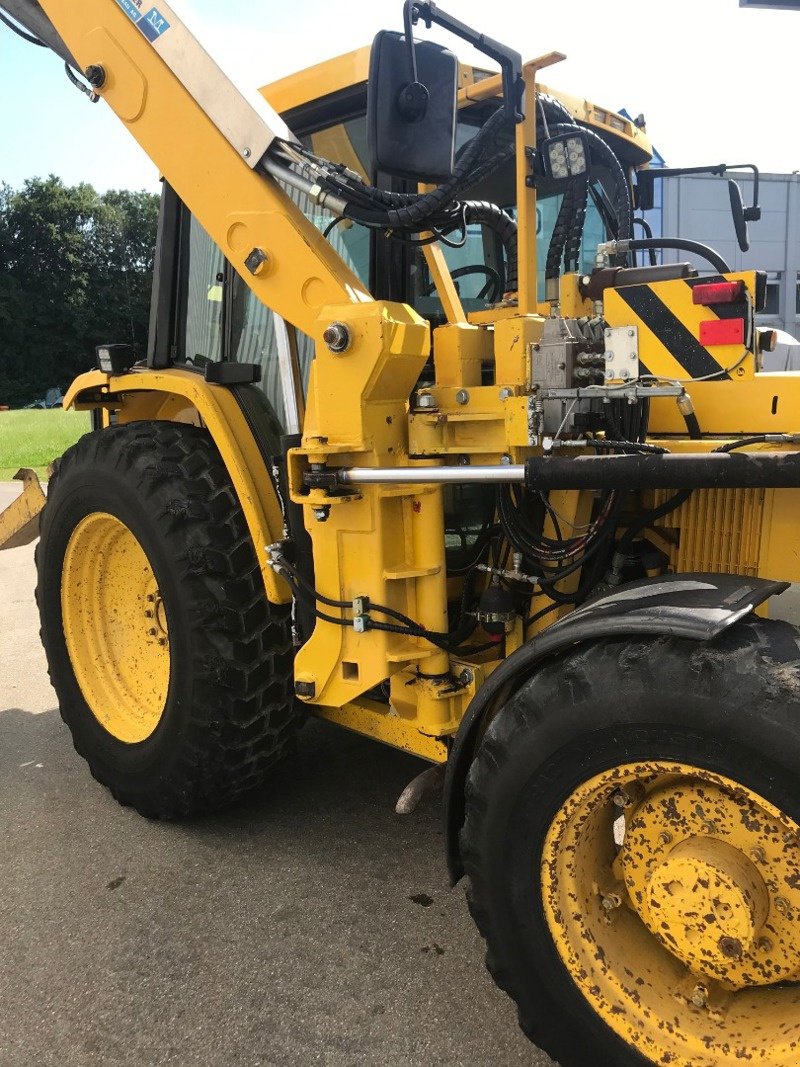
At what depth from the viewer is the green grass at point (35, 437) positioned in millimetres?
15789

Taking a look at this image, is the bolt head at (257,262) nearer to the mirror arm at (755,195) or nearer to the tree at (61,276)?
the mirror arm at (755,195)

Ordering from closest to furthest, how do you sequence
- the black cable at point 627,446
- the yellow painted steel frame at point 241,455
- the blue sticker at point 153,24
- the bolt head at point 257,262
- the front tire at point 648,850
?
the front tire at point 648,850, the black cable at point 627,446, the bolt head at point 257,262, the blue sticker at point 153,24, the yellow painted steel frame at point 241,455

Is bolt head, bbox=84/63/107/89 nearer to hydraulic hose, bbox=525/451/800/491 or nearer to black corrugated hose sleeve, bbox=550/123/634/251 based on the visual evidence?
black corrugated hose sleeve, bbox=550/123/634/251

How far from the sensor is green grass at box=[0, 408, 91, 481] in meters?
15.8

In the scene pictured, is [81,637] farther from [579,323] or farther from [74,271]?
[74,271]

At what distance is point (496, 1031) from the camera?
2213 mm

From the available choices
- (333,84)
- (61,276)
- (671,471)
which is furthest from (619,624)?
(61,276)

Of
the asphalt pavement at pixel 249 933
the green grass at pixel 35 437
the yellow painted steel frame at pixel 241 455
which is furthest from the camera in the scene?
the green grass at pixel 35 437

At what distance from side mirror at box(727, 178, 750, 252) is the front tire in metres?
2.38

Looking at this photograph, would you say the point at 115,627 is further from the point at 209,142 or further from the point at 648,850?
the point at 648,850

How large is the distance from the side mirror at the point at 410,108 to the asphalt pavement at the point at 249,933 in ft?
7.10

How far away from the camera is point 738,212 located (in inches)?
141

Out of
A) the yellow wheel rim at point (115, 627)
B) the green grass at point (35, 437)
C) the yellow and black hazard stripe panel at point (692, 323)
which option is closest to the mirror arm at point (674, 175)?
the yellow and black hazard stripe panel at point (692, 323)

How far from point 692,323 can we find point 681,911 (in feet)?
4.58
